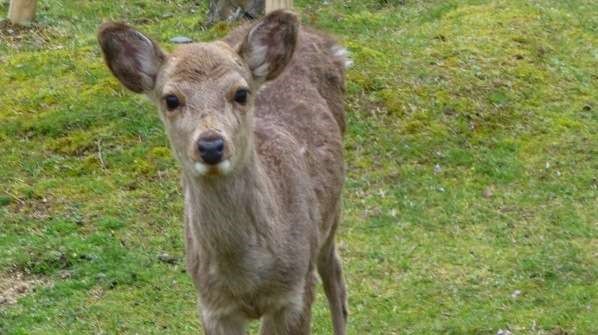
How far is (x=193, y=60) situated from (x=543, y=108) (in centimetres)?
702

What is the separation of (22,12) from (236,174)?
9.52 m

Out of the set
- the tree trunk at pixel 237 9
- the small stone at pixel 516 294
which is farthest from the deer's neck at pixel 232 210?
the tree trunk at pixel 237 9

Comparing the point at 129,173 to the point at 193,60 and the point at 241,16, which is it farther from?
the point at 193,60

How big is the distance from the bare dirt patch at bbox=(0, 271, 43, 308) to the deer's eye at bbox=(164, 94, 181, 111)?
3.51m

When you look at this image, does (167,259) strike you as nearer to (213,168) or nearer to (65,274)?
(65,274)

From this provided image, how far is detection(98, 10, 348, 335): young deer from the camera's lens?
6375 millimetres

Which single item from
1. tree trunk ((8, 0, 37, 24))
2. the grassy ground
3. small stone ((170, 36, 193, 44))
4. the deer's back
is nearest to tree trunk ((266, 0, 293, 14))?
the grassy ground

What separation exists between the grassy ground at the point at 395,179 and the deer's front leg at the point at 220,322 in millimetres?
2132

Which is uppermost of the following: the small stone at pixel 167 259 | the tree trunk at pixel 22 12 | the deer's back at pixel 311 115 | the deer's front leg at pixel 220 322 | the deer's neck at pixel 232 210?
the deer's neck at pixel 232 210

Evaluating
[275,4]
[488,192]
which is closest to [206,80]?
[488,192]

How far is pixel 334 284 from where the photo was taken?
29.1 feet

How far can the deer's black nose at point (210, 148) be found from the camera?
239 inches

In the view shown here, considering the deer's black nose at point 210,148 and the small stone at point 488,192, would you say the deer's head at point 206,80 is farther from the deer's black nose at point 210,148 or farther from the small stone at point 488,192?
the small stone at point 488,192

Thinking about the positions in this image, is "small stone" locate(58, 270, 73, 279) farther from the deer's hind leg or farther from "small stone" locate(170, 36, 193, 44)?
"small stone" locate(170, 36, 193, 44)
